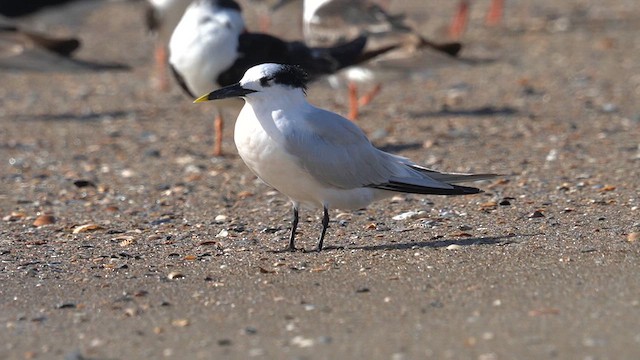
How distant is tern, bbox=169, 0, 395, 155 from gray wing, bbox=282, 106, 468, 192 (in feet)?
7.98

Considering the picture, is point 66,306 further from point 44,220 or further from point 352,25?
point 352,25

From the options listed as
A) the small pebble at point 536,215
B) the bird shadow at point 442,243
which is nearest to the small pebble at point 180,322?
the bird shadow at point 442,243

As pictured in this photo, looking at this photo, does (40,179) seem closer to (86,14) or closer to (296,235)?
(296,235)

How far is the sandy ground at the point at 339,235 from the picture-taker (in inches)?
161

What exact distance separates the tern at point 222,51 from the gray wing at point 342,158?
2433 millimetres

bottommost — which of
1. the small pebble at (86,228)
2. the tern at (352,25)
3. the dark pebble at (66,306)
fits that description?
the small pebble at (86,228)

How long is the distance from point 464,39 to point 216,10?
217 inches

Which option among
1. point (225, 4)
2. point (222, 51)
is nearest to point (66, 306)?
point (222, 51)

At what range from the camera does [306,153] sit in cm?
520

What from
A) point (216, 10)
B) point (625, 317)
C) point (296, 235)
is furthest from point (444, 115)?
point (625, 317)

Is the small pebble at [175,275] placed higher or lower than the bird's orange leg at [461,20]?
higher

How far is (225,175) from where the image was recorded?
784 centimetres

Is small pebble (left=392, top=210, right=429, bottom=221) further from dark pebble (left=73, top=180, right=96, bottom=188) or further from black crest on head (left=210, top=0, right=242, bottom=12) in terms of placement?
black crest on head (left=210, top=0, right=242, bottom=12)

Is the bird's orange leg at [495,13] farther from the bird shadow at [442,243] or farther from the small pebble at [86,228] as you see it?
the bird shadow at [442,243]
